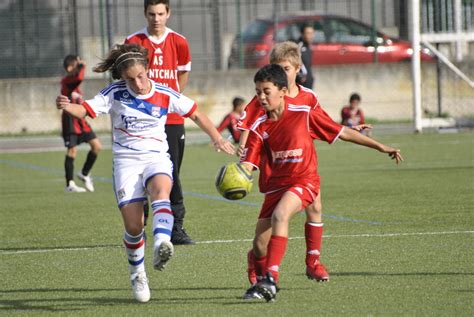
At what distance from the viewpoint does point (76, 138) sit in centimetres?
Result: 1552

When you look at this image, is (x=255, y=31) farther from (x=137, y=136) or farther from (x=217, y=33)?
(x=137, y=136)

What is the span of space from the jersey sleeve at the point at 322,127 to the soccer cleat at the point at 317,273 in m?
0.88

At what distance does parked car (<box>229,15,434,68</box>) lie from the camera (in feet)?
82.9

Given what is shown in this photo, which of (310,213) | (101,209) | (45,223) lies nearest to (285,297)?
(310,213)

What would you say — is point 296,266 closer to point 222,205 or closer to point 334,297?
point 334,297

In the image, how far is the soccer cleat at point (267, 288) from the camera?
6492mm

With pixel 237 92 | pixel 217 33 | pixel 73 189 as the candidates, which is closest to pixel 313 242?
pixel 73 189

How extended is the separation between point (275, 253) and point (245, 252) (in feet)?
6.99

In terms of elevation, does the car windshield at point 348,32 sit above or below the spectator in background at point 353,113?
above

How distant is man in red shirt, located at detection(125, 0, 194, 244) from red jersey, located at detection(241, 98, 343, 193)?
101 inches

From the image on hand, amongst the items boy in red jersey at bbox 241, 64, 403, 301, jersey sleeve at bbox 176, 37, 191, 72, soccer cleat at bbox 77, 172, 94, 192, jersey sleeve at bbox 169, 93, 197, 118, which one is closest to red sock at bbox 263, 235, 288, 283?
boy in red jersey at bbox 241, 64, 403, 301

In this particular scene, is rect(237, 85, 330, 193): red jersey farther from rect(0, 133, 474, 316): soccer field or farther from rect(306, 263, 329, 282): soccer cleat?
rect(0, 133, 474, 316): soccer field

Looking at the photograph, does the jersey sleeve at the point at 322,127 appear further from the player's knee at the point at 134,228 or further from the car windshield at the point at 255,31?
the car windshield at the point at 255,31

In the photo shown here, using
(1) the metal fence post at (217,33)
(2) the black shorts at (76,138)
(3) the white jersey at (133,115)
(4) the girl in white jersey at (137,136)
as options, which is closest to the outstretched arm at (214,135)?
(4) the girl in white jersey at (137,136)
